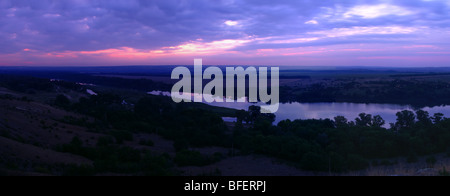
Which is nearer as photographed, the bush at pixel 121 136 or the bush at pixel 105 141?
the bush at pixel 105 141

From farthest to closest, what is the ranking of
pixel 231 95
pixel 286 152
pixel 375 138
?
1. pixel 231 95
2. pixel 375 138
3. pixel 286 152

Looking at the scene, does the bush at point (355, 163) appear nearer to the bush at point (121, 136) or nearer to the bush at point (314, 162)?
the bush at point (314, 162)

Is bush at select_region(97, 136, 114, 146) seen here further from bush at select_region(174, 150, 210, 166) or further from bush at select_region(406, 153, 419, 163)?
bush at select_region(406, 153, 419, 163)

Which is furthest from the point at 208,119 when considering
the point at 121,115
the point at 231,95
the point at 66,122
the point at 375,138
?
the point at 231,95

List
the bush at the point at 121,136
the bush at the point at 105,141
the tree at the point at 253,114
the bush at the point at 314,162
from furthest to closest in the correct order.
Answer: the tree at the point at 253,114 < the bush at the point at 121,136 < the bush at the point at 105,141 < the bush at the point at 314,162

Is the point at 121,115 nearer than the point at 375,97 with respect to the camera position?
Yes

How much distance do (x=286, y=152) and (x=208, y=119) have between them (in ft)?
26.7

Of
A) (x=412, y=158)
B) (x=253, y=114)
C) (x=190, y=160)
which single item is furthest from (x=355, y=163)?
(x=253, y=114)

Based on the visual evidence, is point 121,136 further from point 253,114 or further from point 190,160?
point 253,114

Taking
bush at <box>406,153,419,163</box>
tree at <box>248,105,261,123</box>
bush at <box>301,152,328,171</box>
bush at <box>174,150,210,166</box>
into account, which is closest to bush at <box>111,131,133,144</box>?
bush at <box>174,150,210,166</box>

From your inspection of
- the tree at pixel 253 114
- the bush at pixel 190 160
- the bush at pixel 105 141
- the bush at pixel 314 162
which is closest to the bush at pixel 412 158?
the bush at pixel 314 162

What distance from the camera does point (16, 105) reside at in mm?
18812
